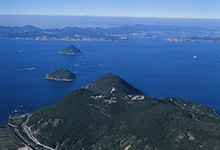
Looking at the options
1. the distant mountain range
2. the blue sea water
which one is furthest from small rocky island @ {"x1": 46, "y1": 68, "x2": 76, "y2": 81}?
the distant mountain range

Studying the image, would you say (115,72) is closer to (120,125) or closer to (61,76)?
(61,76)

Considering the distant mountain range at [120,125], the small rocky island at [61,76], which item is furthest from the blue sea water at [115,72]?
the distant mountain range at [120,125]

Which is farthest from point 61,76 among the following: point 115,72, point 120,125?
point 120,125

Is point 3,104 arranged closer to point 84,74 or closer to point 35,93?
point 35,93

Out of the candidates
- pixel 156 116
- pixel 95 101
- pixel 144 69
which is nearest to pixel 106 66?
pixel 144 69

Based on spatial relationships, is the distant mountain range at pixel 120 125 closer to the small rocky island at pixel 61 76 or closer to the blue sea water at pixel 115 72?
the blue sea water at pixel 115 72

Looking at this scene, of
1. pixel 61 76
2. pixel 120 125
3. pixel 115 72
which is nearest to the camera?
pixel 120 125
